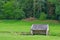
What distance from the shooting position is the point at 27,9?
38.4 meters

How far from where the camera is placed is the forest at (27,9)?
121ft

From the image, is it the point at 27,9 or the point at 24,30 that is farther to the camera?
the point at 27,9

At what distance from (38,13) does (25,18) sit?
2553mm

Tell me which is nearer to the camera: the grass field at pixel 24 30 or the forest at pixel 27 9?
the grass field at pixel 24 30

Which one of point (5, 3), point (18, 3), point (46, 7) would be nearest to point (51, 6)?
point (46, 7)

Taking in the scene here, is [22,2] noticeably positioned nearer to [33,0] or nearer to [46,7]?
[33,0]

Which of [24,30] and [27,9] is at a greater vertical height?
[24,30]

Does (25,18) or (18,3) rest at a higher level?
(18,3)

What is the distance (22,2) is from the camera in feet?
126

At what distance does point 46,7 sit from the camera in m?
37.8

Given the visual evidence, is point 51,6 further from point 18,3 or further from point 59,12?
point 18,3

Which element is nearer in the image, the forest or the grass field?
the grass field

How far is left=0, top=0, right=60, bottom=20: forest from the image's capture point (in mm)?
37031

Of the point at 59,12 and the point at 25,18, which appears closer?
the point at 59,12
